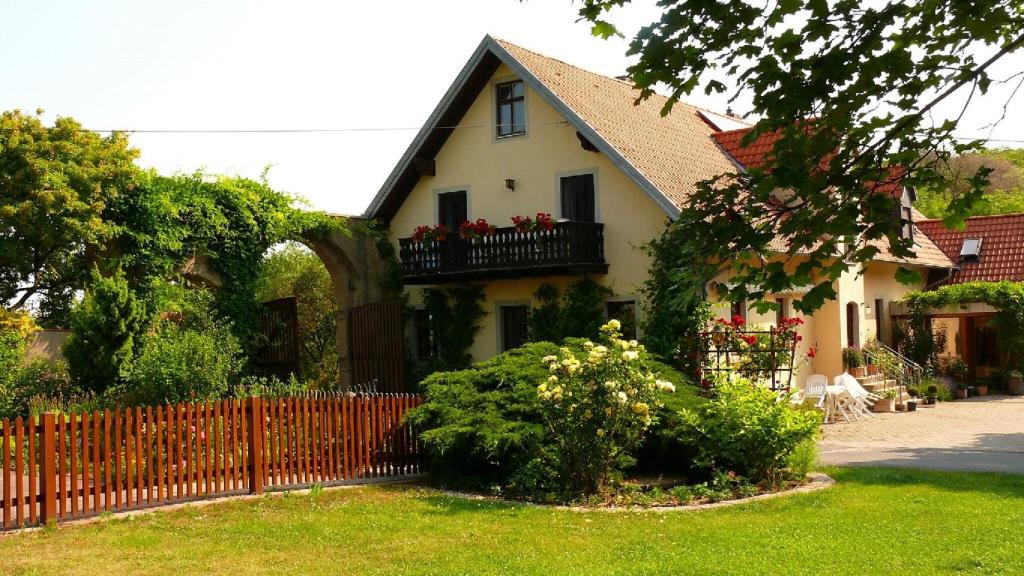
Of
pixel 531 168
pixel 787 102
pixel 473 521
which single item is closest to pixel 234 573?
pixel 473 521

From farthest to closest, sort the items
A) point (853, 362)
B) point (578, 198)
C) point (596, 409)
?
point (853, 362) → point (578, 198) → point (596, 409)

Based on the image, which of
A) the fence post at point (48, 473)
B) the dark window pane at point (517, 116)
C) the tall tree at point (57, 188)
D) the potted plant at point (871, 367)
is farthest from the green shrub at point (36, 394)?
the potted plant at point (871, 367)

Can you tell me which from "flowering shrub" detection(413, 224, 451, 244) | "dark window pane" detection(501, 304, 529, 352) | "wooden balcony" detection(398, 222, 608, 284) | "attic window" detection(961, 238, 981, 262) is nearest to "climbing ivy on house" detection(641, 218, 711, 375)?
"wooden balcony" detection(398, 222, 608, 284)

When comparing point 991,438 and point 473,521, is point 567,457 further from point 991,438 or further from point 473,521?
point 991,438

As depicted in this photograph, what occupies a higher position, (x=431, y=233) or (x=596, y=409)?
(x=431, y=233)

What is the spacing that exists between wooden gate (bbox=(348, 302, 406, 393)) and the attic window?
1822cm

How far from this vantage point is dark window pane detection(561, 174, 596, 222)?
21.1 metres

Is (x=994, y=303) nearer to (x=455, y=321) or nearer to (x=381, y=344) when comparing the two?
(x=455, y=321)

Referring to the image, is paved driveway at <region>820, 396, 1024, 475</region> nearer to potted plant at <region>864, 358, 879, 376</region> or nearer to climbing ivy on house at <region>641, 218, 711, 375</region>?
potted plant at <region>864, 358, 879, 376</region>

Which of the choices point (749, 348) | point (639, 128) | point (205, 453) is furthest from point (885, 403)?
point (205, 453)

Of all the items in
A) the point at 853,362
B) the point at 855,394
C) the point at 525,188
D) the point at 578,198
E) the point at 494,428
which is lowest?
the point at 855,394

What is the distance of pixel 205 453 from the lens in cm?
1135

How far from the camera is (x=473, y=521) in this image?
9.81m

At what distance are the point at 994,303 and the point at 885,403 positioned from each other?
6261mm
